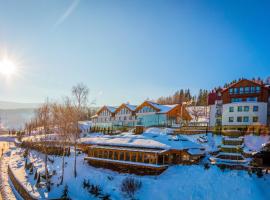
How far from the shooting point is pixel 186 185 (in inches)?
758

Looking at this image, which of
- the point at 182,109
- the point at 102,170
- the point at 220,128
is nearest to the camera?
the point at 102,170

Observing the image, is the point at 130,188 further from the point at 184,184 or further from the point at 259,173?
the point at 259,173

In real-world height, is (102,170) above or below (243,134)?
below

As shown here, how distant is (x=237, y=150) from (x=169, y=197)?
10.4 m

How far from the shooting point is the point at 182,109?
50750 mm

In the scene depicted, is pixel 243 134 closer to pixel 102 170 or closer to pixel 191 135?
pixel 191 135

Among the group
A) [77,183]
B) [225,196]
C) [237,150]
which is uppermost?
[237,150]

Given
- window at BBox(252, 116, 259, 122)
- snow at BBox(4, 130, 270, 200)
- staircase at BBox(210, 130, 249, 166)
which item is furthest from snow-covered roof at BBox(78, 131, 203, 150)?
window at BBox(252, 116, 259, 122)

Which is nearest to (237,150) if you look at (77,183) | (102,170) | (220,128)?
(220,128)

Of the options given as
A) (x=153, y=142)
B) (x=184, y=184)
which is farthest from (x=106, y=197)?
(x=153, y=142)

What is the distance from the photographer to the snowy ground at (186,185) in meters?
17.7

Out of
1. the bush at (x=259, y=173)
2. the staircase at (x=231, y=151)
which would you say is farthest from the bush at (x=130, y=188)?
the bush at (x=259, y=173)

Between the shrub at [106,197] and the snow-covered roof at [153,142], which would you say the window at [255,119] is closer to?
the snow-covered roof at [153,142]

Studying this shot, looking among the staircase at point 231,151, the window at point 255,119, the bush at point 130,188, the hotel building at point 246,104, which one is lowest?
the bush at point 130,188
